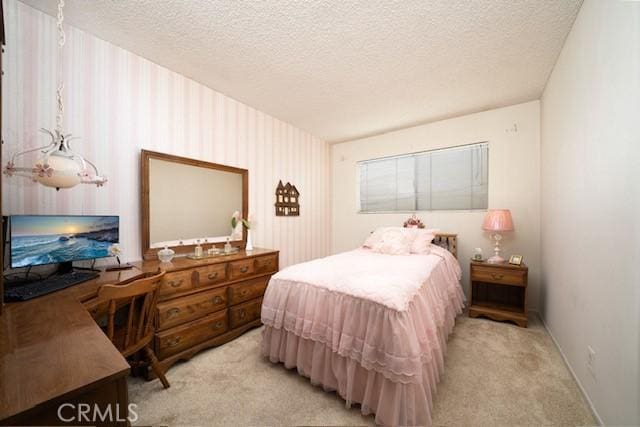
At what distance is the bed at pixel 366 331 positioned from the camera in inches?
53.5

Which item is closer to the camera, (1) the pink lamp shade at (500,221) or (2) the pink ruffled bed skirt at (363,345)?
(2) the pink ruffled bed skirt at (363,345)

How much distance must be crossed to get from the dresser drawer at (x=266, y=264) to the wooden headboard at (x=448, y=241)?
2.20 metres

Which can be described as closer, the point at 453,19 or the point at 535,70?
A: the point at 453,19

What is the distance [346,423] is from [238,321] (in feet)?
4.51

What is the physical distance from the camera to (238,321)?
2400 mm

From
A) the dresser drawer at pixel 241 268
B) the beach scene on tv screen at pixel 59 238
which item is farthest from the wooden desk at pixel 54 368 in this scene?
the dresser drawer at pixel 241 268

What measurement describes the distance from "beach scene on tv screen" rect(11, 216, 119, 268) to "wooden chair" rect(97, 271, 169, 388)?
544 mm

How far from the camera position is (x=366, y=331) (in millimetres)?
1487

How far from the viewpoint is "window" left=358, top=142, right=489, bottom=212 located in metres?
3.28

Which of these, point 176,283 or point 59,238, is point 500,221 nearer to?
point 176,283

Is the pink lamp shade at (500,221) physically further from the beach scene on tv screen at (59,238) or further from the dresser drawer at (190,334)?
the beach scene on tv screen at (59,238)

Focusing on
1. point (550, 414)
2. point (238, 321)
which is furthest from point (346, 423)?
point (238, 321)

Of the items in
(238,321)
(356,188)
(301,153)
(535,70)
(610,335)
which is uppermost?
(535,70)

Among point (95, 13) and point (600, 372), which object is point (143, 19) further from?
point (600, 372)
